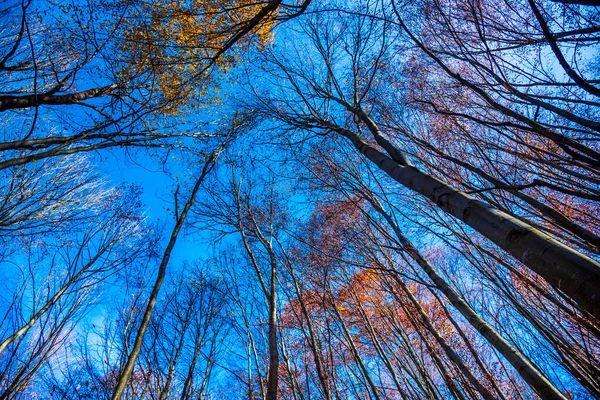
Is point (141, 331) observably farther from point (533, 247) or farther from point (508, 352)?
point (508, 352)

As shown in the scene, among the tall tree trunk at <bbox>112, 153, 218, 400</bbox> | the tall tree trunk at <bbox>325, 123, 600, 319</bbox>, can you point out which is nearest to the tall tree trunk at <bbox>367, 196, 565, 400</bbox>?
the tall tree trunk at <bbox>325, 123, 600, 319</bbox>

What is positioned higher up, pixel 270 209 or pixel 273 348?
pixel 270 209

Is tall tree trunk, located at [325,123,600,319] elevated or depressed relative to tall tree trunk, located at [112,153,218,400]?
depressed

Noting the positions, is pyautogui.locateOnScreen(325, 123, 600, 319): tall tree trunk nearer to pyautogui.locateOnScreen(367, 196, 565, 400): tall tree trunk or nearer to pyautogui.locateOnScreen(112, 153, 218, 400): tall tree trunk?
pyautogui.locateOnScreen(367, 196, 565, 400): tall tree trunk

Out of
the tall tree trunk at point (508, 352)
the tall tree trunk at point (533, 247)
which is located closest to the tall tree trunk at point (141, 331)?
the tall tree trunk at point (533, 247)

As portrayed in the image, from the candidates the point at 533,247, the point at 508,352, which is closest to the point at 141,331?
the point at 533,247

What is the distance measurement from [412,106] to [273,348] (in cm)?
477

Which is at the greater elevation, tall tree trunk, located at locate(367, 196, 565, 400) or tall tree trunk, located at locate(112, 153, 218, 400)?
tall tree trunk, located at locate(112, 153, 218, 400)

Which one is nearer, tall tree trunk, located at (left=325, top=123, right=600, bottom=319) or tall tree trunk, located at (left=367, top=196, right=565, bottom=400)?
tall tree trunk, located at (left=325, top=123, right=600, bottom=319)

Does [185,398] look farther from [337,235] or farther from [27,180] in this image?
[27,180]

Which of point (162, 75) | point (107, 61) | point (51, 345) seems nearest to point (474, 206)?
point (107, 61)

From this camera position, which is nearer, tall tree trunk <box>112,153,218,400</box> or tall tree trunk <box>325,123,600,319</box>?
tall tree trunk <box>325,123,600,319</box>

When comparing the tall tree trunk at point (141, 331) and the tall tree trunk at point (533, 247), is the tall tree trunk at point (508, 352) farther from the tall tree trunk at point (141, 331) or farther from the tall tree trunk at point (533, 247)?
the tall tree trunk at point (141, 331)

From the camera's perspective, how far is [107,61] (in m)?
3.73
